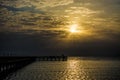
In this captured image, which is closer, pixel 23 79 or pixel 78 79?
pixel 23 79

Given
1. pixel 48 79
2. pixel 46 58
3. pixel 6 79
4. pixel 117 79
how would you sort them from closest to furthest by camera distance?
A: pixel 6 79 → pixel 48 79 → pixel 117 79 → pixel 46 58

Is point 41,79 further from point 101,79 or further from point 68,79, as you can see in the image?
point 101,79

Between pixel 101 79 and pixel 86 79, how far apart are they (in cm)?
328

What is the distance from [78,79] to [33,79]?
10.3 meters

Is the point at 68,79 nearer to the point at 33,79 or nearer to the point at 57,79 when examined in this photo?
the point at 57,79

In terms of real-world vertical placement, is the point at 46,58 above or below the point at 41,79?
below

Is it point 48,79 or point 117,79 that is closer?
point 48,79

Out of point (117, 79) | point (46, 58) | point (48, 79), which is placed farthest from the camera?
point (46, 58)

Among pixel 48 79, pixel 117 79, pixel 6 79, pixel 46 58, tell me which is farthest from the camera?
pixel 46 58

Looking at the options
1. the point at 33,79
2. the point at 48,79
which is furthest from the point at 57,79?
the point at 33,79

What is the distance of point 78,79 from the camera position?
58812 mm

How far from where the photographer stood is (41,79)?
5488 centimetres

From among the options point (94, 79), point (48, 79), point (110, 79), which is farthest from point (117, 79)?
point (48, 79)

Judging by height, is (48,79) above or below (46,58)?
above
